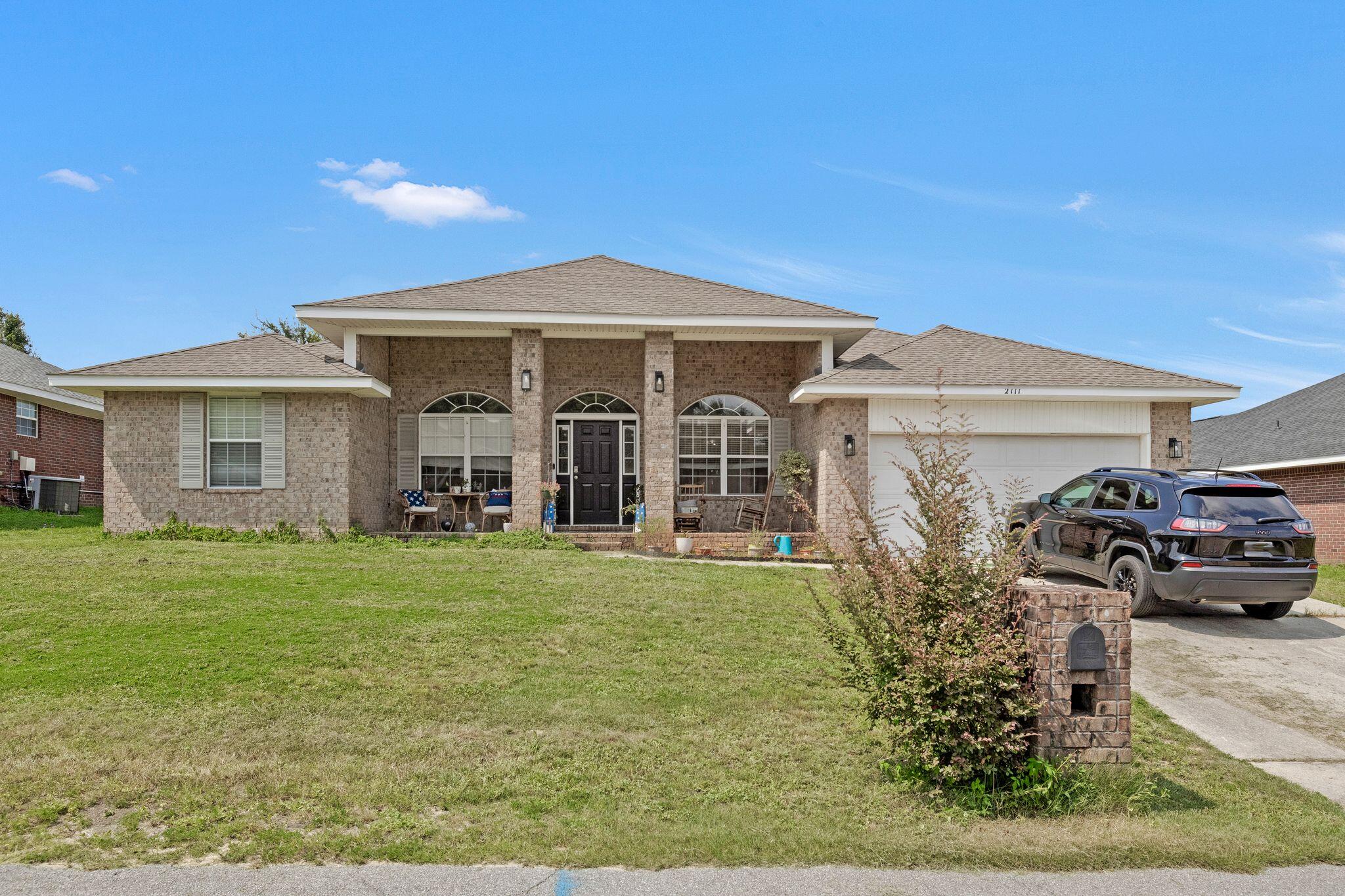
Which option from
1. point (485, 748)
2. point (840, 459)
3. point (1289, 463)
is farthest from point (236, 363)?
point (1289, 463)

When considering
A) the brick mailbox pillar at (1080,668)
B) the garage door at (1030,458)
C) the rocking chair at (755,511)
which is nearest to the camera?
the brick mailbox pillar at (1080,668)

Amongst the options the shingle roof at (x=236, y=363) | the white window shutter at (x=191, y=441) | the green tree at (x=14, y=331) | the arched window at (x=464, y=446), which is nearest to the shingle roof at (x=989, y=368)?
the arched window at (x=464, y=446)

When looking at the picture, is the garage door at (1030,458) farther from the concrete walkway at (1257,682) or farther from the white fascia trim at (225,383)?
the white fascia trim at (225,383)

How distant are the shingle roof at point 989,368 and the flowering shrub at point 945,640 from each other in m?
9.28

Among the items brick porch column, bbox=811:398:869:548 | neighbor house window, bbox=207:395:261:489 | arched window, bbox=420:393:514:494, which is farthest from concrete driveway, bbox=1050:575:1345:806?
neighbor house window, bbox=207:395:261:489

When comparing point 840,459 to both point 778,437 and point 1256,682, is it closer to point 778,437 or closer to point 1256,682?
point 778,437

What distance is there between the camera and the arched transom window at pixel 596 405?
689 inches

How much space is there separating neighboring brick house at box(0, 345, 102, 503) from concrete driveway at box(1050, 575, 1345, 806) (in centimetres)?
2317

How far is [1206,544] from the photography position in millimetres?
9539

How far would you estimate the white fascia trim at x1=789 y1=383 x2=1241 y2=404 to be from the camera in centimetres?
1470

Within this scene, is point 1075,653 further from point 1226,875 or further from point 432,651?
point 432,651

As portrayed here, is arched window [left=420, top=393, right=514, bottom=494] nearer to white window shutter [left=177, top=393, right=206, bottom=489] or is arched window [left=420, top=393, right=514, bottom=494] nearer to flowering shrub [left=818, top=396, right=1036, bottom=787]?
white window shutter [left=177, top=393, right=206, bottom=489]

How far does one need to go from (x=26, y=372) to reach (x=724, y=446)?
18871 millimetres

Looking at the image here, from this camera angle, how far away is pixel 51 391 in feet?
75.8
